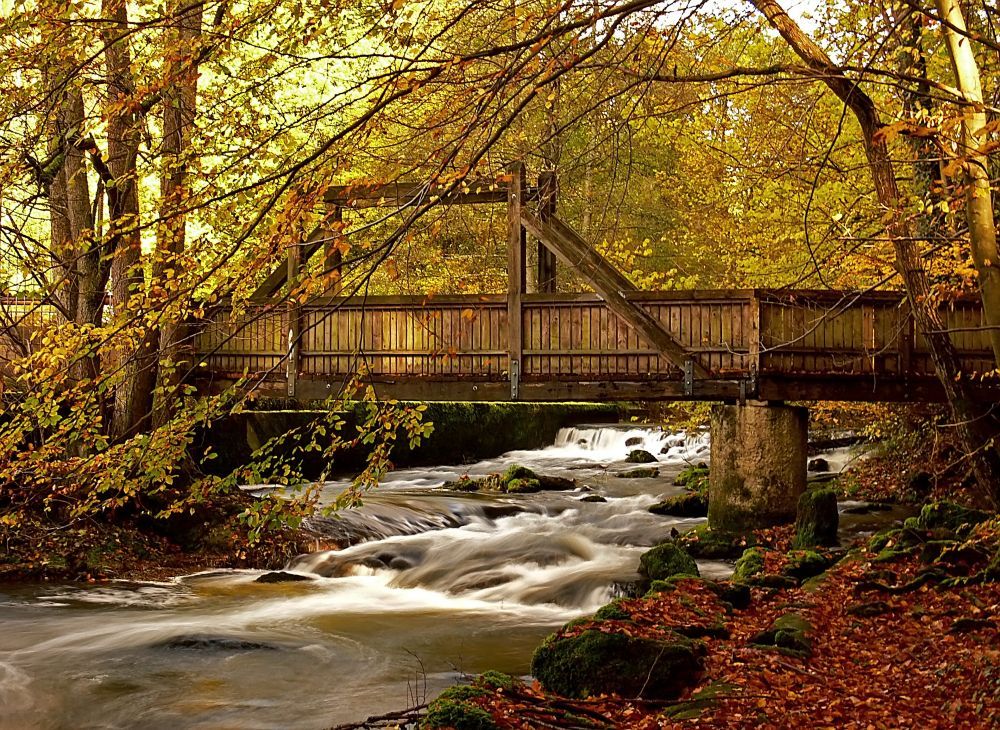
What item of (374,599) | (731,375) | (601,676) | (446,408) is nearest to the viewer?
(601,676)

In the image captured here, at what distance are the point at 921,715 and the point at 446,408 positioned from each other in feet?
60.8

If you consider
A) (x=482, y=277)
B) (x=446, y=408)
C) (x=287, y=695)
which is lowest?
(x=287, y=695)

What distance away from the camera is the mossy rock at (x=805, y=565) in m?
10.5

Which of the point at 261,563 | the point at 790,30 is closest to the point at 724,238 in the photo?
the point at 261,563

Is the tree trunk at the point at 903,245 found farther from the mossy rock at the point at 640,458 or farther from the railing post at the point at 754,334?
the mossy rock at the point at 640,458

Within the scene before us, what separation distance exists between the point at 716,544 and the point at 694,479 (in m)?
5.84

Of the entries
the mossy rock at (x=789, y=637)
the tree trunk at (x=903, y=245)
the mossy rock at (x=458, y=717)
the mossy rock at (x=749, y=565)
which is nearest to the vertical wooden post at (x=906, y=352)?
the tree trunk at (x=903, y=245)

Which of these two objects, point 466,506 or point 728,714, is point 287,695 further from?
point 466,506

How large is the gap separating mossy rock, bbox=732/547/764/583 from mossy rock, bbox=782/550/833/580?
285 mm

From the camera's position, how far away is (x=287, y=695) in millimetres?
8188

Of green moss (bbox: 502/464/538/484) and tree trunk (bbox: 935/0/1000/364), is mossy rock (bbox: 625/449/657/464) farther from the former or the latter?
tree trunk (bbox: 935/0/1000/364)

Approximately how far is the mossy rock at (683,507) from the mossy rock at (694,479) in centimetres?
108

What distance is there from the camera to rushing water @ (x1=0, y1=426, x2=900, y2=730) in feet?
26.4

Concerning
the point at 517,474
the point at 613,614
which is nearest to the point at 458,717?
the point at 613,614
